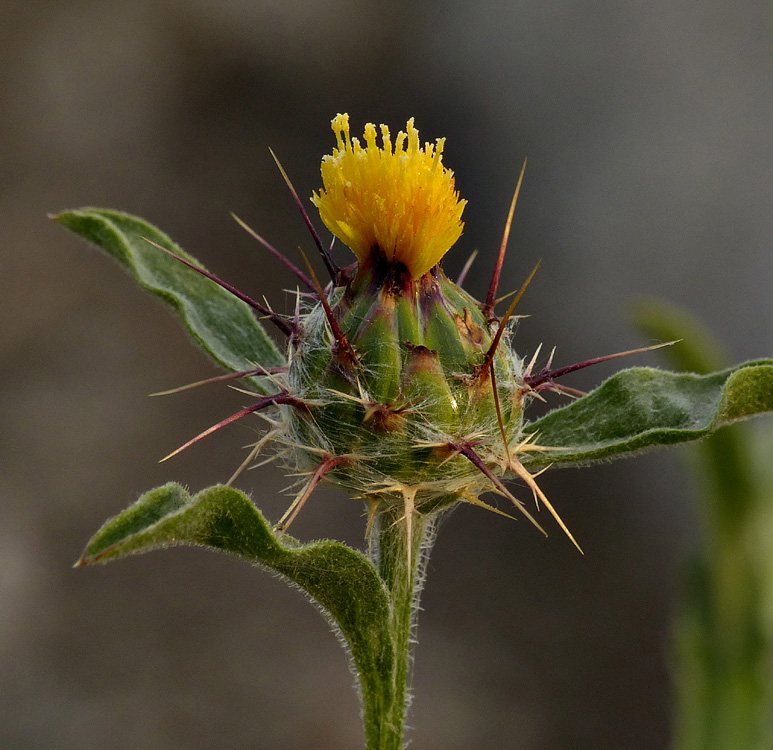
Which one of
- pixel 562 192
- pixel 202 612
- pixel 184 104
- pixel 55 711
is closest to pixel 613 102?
pixel 562 192

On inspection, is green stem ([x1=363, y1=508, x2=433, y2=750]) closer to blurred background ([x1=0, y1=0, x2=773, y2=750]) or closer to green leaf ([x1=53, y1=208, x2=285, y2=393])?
green leaf ([x1=53, y1=208, x2=285, y2=393])

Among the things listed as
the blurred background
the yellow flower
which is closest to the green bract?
the yellow flower

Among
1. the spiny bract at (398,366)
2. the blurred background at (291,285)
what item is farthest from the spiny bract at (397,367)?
the blurred background at (291,285)

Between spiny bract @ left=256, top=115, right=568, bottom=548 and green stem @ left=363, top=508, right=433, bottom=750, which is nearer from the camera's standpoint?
spiny bract @ left=256, top=115, right=568, bottom=548

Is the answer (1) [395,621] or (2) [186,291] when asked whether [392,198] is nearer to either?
(2) [186,291]

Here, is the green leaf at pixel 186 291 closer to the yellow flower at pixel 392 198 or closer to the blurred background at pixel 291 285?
the yellow flower at pixel 392 198

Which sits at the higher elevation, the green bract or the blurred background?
the blurred background
